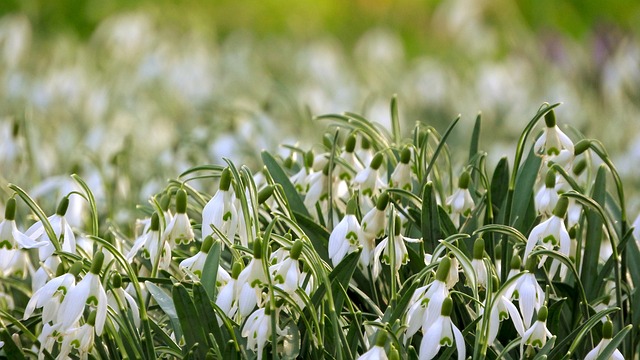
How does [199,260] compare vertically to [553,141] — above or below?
below

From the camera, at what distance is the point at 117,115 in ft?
14.5

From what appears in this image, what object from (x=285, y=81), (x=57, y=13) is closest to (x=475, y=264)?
(x=285, y=81)

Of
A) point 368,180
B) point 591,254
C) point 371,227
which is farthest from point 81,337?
point 591,254

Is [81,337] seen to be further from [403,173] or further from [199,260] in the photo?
[403,173]

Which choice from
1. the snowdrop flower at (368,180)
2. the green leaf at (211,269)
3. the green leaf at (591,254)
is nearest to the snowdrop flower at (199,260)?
the green leaf at (211,269)

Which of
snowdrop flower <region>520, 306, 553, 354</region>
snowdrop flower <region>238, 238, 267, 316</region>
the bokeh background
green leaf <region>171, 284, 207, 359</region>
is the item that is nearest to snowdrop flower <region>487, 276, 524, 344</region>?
snowdrop flower <region>520, 306, 553, 354</region>

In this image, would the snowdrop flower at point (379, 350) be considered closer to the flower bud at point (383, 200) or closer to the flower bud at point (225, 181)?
the flower bud at point (383, 200)

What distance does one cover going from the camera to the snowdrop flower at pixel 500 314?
156 cm

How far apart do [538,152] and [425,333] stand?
0.54 metres

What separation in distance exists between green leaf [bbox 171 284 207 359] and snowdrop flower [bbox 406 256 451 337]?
36 centimetres

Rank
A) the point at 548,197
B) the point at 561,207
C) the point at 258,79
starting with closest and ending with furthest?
the point at 561,207, the point at 548,197, the point at 258,79

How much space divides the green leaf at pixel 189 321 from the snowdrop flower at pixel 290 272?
0.15 meters

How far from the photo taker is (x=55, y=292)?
1.61m

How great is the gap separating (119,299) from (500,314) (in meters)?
0.65
